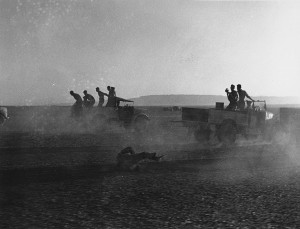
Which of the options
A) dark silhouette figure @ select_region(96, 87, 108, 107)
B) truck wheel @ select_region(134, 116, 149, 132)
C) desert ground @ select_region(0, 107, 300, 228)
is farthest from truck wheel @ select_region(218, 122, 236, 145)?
dark silhouette figure @ select_region(96, 87, 108, 107)

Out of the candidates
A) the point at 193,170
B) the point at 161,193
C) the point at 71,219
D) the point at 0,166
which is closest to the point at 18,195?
the point at 71,219

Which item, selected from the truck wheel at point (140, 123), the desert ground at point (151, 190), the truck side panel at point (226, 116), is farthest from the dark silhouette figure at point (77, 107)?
the truck side panel at point (226, 116)

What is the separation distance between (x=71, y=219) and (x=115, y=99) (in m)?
15.7

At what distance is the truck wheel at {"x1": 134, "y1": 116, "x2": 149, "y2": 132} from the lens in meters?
21.6

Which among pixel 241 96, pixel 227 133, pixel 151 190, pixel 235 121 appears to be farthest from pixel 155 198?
pixel 241 96

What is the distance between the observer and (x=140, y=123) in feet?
71.3

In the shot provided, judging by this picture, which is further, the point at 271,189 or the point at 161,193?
the point at 271,189

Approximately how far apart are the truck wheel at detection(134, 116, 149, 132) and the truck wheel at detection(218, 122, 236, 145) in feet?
21.7

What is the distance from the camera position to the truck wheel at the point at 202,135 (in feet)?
56.0

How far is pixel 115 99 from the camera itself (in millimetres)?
21422

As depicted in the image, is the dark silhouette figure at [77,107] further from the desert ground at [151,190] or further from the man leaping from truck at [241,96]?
the man leaping from truck at [241,96]

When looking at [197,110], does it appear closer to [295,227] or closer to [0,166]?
[0,166]

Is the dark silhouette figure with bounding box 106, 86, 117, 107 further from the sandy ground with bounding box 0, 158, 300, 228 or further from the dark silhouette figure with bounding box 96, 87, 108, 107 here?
Result: the sandy ground with bounding box 0, 158, 300, 228

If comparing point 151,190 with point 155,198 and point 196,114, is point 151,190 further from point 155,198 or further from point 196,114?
point 196,114
